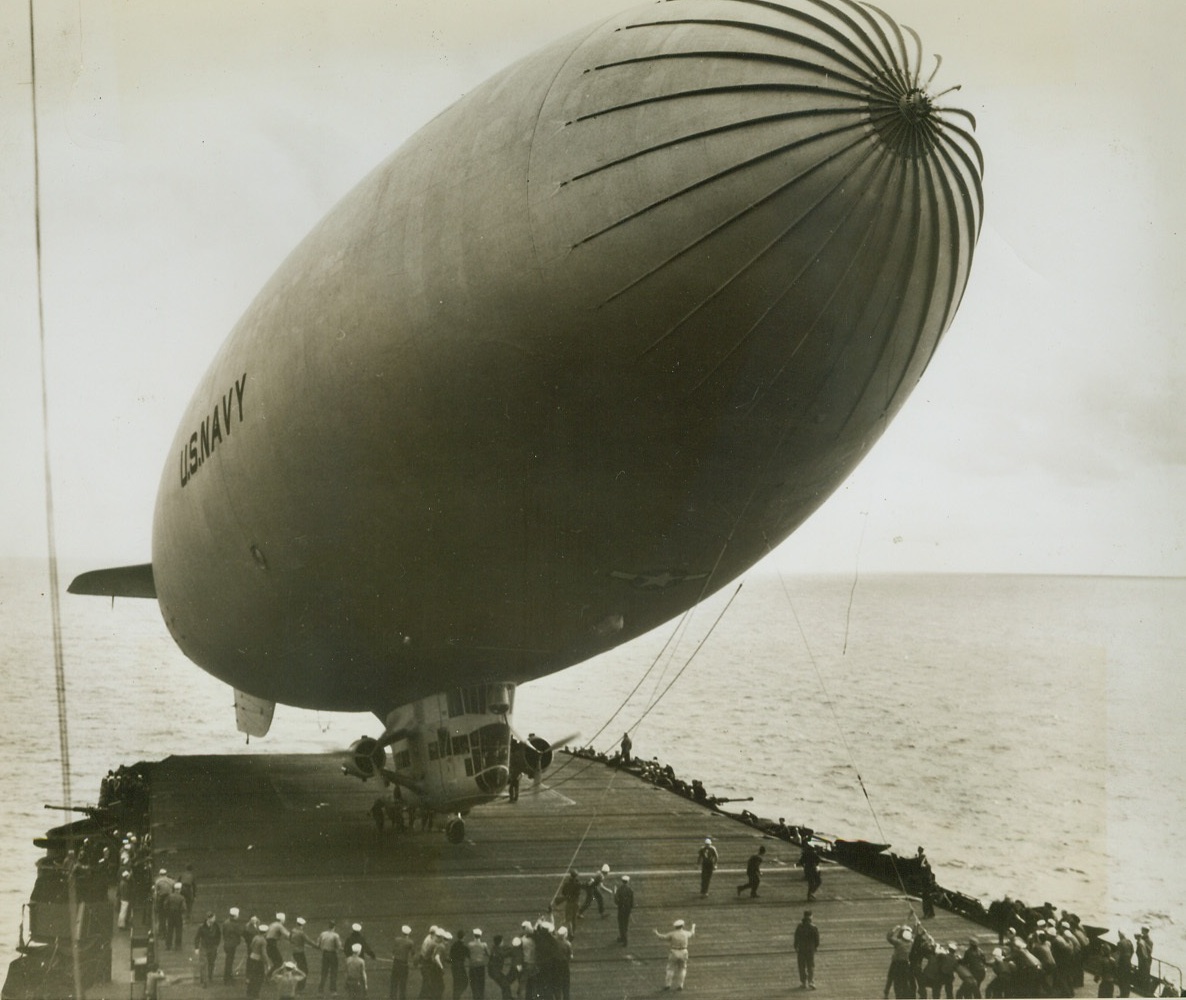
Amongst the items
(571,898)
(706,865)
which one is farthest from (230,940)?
(706,865)

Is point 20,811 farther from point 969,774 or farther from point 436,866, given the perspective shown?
point 969,774

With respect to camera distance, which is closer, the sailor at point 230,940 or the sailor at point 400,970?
the sailor at point 400,970

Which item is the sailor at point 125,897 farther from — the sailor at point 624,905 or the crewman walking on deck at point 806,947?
the crewman walking on deck at point 806,947

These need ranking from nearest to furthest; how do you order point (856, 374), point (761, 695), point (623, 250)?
point (623, 250) → point (856, 374) → point (761, 695)

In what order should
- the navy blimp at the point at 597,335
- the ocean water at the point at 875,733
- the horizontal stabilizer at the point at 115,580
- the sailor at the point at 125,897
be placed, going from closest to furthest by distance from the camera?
the navy blimp at the point at 597,335, the sailor at the point at 125,897, the horizontal stabilizer at the point at 115,580, the ocean water at the point at 875,733

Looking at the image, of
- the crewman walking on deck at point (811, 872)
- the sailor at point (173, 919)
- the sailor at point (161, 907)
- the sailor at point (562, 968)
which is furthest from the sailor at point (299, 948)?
the crewman walking on deck at point (811, 872)

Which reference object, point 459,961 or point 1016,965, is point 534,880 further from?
point 1016,965

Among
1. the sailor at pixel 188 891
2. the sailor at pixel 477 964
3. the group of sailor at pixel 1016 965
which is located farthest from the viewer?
the sailor at pixel 188 891

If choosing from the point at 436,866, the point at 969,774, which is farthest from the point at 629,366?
the point at 969,774
